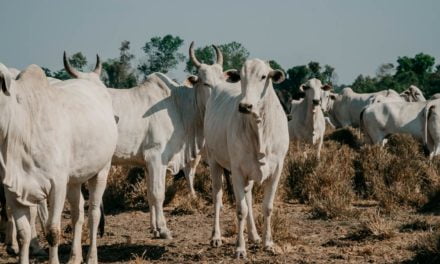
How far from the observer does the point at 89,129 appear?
6395 millimetres

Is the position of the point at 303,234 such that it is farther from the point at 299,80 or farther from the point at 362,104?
the point at 299,80

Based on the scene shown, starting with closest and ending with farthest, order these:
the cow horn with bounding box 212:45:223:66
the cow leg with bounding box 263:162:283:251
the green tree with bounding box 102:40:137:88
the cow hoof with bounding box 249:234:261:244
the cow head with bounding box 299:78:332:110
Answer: the cow leg with bounding box 263:162:283:251
the cow hoof with bounding box 249:234:261:244
the cow horn with bounding box 212:45:223:66
the cow head with bounding box 299:78:332:110
the green tree with bounding box 102:40:137:88

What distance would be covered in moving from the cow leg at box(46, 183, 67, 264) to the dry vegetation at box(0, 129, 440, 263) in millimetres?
1430

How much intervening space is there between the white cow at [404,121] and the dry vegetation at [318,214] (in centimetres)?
184

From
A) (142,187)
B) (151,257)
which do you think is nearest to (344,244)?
(151,257)

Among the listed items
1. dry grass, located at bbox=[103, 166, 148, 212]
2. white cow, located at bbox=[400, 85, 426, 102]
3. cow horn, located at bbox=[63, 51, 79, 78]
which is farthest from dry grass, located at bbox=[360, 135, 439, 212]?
white cow, located at bbox=[400, 85, 426, 102]

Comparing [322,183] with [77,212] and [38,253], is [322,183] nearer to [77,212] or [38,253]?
[38,253]

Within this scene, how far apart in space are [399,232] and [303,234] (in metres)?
1.11

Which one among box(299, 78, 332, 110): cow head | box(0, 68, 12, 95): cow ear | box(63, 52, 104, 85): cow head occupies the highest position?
box(299, 78, 332, 110): cow head

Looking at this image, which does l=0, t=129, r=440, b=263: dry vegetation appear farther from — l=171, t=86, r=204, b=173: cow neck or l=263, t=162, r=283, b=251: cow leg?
l=171, t=86, r=204, b=173: cow neck

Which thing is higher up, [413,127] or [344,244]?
[413,127]

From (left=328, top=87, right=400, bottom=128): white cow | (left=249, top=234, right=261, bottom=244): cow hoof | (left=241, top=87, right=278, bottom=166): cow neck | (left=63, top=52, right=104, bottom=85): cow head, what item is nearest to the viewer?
(left=241, top=87, right=278, bottom=166): cow neck

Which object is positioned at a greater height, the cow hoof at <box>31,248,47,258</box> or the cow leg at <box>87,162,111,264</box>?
the cow leg at <box>87,162,111,264</box>

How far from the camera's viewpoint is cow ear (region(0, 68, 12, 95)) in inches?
210
